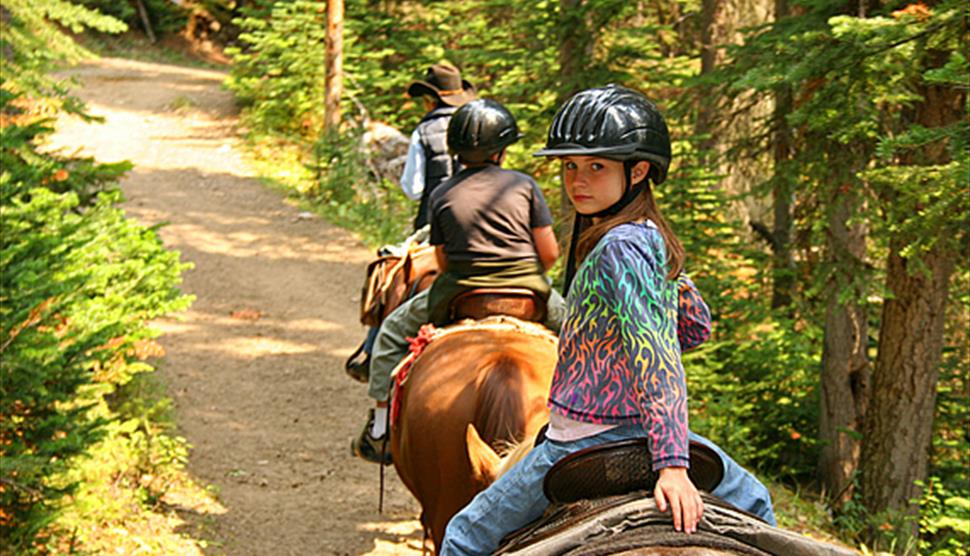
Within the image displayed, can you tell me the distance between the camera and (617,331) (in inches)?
121

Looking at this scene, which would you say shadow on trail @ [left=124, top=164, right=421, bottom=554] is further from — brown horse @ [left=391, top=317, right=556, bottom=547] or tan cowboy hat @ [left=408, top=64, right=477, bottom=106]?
tan cowboy hat @ [left=408, top=64, right=477, bottom=106]

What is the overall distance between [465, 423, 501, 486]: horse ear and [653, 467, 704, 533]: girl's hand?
1.45m

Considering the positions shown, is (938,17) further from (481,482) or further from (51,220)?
(51,220)

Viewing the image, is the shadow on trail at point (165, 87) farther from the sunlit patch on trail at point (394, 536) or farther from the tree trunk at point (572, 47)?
the sunlit patch on trail at point (394, 536)

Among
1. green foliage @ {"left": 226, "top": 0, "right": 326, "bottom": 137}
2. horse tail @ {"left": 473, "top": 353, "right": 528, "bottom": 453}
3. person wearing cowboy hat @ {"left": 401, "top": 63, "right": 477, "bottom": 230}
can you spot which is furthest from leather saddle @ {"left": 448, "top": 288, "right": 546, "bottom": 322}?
green foliage @ {"left": 226, "top": 0, "right": 326, "bottom": 137}

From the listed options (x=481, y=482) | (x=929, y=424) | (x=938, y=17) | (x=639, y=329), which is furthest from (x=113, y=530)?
(x=929, y=424)

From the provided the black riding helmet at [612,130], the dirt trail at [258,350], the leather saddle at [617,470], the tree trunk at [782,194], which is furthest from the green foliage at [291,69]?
the leather saddle at [617,470]

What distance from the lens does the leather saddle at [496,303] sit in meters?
6.15

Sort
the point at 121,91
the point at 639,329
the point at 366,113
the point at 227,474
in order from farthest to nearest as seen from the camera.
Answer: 1. the point at 121,91
2. the point at 366,113
3. the point at 227,474
4. the point at 639,329

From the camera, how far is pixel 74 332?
650 cm

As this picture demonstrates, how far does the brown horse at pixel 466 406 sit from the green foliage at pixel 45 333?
192cm

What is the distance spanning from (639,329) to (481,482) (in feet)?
5.33

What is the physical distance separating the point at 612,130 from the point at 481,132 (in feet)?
10.2

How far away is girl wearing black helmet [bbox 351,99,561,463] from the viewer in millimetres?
6145
